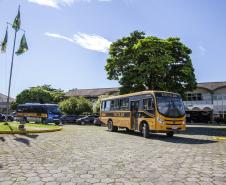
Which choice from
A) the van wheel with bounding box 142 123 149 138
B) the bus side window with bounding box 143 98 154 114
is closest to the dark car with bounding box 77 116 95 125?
the bus side window with bounding box 143 98 154 114

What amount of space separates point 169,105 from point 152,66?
46.4 feet

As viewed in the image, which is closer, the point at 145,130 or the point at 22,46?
the point at 145,130

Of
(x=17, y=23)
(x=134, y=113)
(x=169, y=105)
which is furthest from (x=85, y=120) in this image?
(x=169, y=105)

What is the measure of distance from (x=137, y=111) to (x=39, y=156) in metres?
11.1

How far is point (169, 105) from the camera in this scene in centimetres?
1730

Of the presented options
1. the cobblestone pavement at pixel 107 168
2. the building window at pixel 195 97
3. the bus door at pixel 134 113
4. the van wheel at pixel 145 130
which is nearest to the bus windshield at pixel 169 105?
the van wheel at pixel 145 130

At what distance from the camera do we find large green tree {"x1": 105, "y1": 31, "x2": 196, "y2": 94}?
31578mm

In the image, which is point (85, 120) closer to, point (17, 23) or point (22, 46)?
point (22, 46)

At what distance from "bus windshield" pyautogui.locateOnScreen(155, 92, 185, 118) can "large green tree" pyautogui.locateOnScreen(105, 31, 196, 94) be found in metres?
13.6

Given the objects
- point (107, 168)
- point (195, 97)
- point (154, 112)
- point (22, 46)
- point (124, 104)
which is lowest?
point (107, 168)

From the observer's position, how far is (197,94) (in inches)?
2302

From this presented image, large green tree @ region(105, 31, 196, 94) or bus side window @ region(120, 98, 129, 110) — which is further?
large green tree @ region(105, 31, 196, 94)

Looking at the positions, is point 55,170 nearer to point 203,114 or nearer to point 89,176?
point 89,176

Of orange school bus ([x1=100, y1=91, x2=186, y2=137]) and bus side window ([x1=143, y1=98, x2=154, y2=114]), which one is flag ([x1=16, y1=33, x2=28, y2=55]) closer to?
orange school bus ([x1=100, y1=91, x2=186, y2=137])
